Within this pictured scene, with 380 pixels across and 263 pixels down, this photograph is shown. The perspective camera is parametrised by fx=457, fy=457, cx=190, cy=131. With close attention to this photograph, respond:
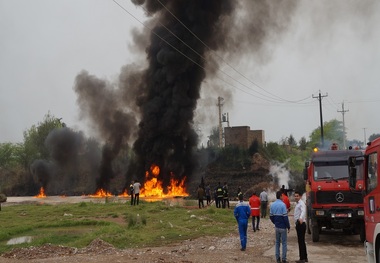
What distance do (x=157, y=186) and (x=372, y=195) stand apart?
38.2 m

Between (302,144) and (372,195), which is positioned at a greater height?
(302,144)

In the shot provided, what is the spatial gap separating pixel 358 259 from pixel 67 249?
844cm

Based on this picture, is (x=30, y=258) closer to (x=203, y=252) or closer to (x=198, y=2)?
(x=203, y=252)

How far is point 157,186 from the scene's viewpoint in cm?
4541

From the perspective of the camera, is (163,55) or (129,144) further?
(129,144)

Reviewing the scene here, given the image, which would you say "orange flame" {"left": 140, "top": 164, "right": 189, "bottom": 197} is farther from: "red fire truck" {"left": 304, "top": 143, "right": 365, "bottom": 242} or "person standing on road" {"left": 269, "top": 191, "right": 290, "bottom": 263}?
"person standing on road" {"left": 269, "top": 191, "right": 290, "bottom": 263}

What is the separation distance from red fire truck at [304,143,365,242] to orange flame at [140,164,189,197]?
30.9 meters

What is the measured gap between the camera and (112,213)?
2494 cm

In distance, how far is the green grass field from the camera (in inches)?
632

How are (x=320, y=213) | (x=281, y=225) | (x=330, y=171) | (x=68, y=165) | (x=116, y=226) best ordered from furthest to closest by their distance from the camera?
1. (x=68, y=165)
2. (x=116, y=226)
3. (x=330, y=171)
4. (x=320, y=213)
5. (x=281, y=225)

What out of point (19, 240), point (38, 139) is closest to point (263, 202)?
point (19, 240)

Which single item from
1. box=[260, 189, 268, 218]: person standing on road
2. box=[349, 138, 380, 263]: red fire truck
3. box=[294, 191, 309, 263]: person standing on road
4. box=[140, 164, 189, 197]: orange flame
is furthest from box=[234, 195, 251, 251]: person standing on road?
box=[140, 164, 189, 197]: orange flame

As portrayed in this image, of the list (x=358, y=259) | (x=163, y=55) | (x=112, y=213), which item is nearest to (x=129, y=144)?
(x=163, y=55)

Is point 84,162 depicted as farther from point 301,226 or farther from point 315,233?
point 301,226
